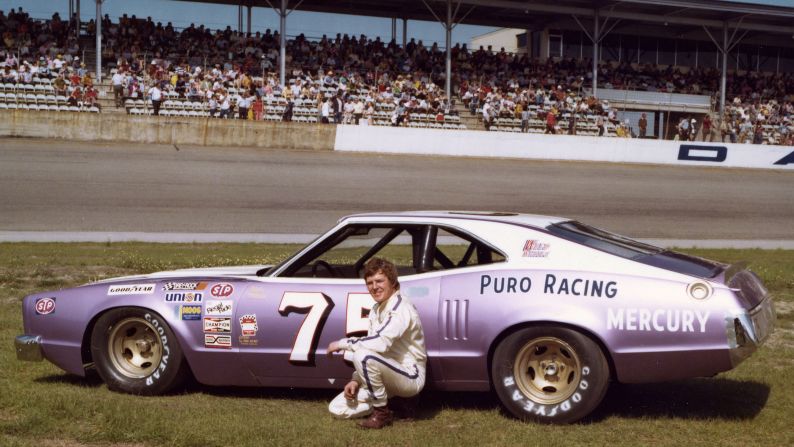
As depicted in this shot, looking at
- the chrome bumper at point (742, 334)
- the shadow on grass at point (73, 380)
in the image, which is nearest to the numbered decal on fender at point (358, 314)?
the shadow on grass at point (73, 380)

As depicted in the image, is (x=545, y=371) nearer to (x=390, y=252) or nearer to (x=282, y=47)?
(x=390, y=252)

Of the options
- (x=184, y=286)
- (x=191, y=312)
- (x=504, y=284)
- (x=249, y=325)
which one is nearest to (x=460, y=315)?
(x=504, y=284)

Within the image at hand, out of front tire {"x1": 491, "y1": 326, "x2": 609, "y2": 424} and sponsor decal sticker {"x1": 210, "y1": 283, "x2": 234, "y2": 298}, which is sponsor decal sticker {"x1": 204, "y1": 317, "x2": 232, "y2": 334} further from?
front tire {"x1": 491, "y1": 326, "x2": 609, "y2": 424}

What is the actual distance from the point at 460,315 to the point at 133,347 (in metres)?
2.15

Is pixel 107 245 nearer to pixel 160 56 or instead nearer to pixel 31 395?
pixel 31 395

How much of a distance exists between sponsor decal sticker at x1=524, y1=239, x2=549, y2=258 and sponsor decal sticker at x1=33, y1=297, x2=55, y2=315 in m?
3.09

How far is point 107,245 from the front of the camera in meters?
16.3

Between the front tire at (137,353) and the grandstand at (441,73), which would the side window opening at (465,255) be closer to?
the front tire at (137,353)

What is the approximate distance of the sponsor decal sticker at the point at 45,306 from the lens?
6.06 m

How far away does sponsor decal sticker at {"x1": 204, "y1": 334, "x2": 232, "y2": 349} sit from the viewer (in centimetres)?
571

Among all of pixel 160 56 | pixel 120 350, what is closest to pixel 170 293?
pixel 120 350

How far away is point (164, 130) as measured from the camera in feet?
93.8

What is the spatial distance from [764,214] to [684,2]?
2030 cm

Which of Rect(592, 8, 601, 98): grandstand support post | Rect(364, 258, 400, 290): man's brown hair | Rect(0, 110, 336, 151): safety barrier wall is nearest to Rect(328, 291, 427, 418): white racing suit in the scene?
Rect(364, 258, 400, 290): man's brown hair
